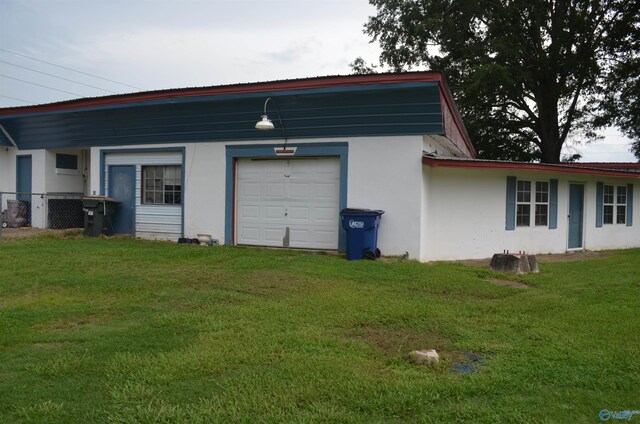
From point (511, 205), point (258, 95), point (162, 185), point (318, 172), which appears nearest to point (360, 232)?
point (318, 172)

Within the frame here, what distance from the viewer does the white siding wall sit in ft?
49.1

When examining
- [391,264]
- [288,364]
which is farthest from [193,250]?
[288,364]

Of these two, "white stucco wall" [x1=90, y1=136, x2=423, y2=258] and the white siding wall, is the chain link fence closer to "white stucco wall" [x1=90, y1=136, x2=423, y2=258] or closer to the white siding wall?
the white siding wall

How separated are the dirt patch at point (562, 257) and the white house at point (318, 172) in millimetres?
320

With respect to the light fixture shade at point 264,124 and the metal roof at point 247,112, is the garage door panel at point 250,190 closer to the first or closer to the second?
the metal roof at point 247,112

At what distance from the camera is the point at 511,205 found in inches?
550

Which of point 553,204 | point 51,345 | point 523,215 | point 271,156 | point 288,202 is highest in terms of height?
point 271,156

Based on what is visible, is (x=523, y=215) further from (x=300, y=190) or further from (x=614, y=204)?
(x=300, y=190)

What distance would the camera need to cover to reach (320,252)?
42.6 feet

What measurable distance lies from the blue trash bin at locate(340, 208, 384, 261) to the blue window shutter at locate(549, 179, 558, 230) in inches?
243

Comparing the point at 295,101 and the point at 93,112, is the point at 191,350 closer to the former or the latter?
the point at 295,101

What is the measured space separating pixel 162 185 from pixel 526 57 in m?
21.0

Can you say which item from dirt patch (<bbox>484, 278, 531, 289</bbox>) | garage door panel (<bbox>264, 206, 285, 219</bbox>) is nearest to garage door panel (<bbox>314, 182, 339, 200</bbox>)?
garage door panel (<bbox>264, 206, 285, 219</bbox>)

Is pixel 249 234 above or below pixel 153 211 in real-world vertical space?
below
